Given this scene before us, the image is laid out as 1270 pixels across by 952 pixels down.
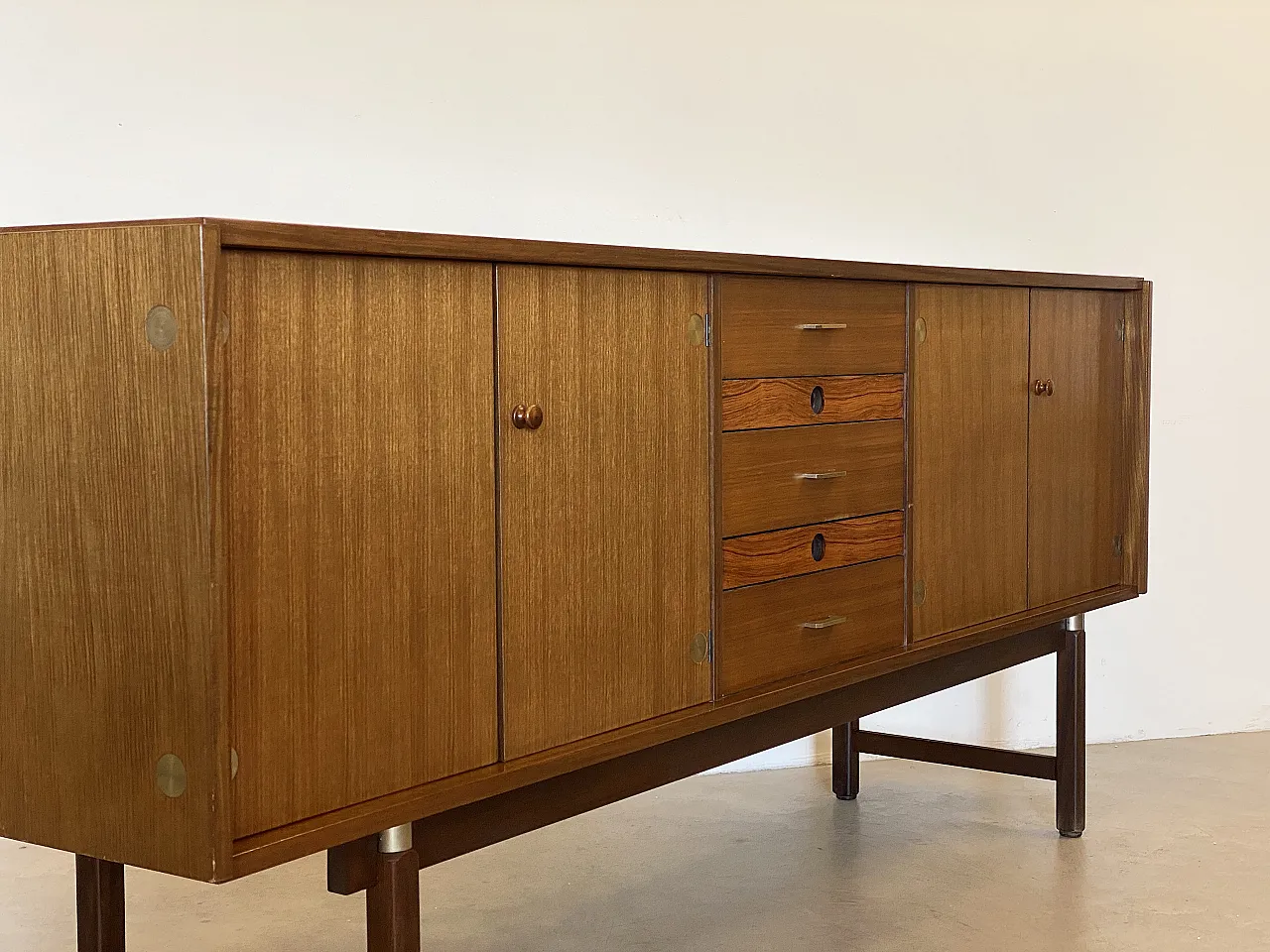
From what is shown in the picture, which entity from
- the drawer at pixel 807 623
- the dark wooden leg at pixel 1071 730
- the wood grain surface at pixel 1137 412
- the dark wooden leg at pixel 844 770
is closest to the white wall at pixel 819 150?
the dark wooden leg at pixel 844 770

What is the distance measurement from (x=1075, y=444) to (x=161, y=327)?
7.20 ft

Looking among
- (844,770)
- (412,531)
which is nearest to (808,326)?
(412,531)

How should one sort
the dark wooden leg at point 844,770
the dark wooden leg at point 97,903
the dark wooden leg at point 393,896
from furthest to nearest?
the dark wooden leg at point 844,770, the dark wooden leg at point 97,903, the dark wooden leg at point 393,896

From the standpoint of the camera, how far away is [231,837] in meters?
1.59

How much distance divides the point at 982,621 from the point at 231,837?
176 centimetres

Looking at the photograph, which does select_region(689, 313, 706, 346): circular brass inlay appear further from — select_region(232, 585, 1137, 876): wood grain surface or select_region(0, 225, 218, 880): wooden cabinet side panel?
select_region(0, 225, 218, 880): wooden cabinet side panel

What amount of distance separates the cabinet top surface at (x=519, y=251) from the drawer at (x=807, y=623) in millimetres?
496

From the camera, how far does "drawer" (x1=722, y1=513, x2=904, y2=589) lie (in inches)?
91.4

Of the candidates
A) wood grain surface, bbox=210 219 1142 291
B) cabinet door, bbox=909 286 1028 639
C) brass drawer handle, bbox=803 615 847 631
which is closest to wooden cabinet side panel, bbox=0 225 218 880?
wood grain surface, bbox=210 219 1142 291

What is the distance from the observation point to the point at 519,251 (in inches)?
73.2

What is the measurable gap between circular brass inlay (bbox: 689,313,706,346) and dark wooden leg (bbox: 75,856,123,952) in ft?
3.58

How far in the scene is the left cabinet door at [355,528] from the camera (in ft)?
5.23

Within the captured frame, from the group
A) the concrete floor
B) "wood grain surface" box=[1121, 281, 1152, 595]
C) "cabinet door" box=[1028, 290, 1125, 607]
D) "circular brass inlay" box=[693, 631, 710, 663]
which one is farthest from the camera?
"wood grain surface" box=[1121, 281, 1152, 595]

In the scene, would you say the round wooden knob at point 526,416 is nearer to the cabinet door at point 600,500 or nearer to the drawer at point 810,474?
the cabinet door at point 600,500
